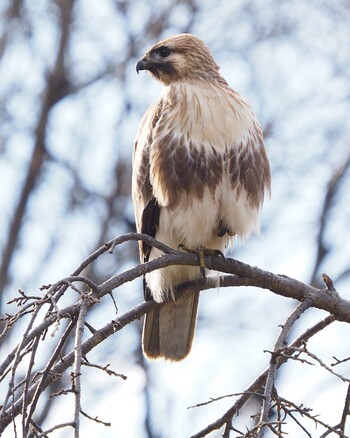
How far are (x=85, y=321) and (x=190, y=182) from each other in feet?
5.93

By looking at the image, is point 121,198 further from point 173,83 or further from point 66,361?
point 66,361

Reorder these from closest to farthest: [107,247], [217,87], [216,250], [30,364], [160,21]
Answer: [30,364]
[107,247]
[216,250]
[217,87]
[160,21]

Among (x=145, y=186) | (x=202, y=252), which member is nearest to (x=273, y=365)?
(x=202, y=252)

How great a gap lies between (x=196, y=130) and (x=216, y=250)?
609 millimetres

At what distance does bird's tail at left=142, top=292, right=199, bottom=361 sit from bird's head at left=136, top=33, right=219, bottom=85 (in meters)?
1.23

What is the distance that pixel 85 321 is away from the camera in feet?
10.5

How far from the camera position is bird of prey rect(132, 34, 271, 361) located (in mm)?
4918

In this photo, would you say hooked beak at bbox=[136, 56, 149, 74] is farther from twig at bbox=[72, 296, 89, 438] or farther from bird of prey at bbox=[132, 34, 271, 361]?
twig at bbox=[72, 296, 89, 438]

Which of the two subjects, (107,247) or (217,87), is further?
(217,87)

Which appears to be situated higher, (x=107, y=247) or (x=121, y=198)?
(x=121, y=198)

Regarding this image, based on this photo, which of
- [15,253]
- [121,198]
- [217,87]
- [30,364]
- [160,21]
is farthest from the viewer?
[160,21]

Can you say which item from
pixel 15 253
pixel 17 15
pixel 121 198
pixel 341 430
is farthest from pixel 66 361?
pixel 17 15

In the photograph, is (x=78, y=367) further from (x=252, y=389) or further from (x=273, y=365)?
(x=252, y=389)

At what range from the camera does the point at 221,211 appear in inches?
197
